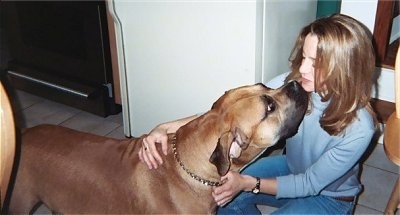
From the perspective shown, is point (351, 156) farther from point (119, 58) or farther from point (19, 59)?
point (19, 59)

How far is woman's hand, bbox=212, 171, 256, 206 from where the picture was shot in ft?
5.03

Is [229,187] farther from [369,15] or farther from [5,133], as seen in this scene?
[369,15]

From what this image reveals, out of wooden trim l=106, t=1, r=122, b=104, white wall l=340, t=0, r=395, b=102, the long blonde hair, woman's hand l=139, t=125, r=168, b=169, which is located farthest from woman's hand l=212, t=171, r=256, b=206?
wooden trim l=106, t=1, r=122, b=104

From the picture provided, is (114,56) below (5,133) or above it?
below

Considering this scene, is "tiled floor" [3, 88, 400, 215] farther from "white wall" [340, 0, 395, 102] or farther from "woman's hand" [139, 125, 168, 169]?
"woman's hand" [139, 125, 168, 169]

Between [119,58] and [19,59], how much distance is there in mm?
1043

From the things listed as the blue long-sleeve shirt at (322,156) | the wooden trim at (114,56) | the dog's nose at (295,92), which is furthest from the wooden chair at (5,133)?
the wooden trim at (114,56)

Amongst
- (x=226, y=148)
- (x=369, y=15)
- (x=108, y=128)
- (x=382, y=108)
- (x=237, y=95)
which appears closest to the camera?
(x=226, y=148)

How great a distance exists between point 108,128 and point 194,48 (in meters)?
0.88

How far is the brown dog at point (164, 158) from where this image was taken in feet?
4.73

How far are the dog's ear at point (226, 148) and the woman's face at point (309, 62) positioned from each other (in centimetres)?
30

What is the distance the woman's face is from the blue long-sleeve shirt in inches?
2.9

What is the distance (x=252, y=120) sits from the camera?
1.43m

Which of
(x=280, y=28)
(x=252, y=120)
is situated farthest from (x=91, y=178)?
(x=280, y=28)
